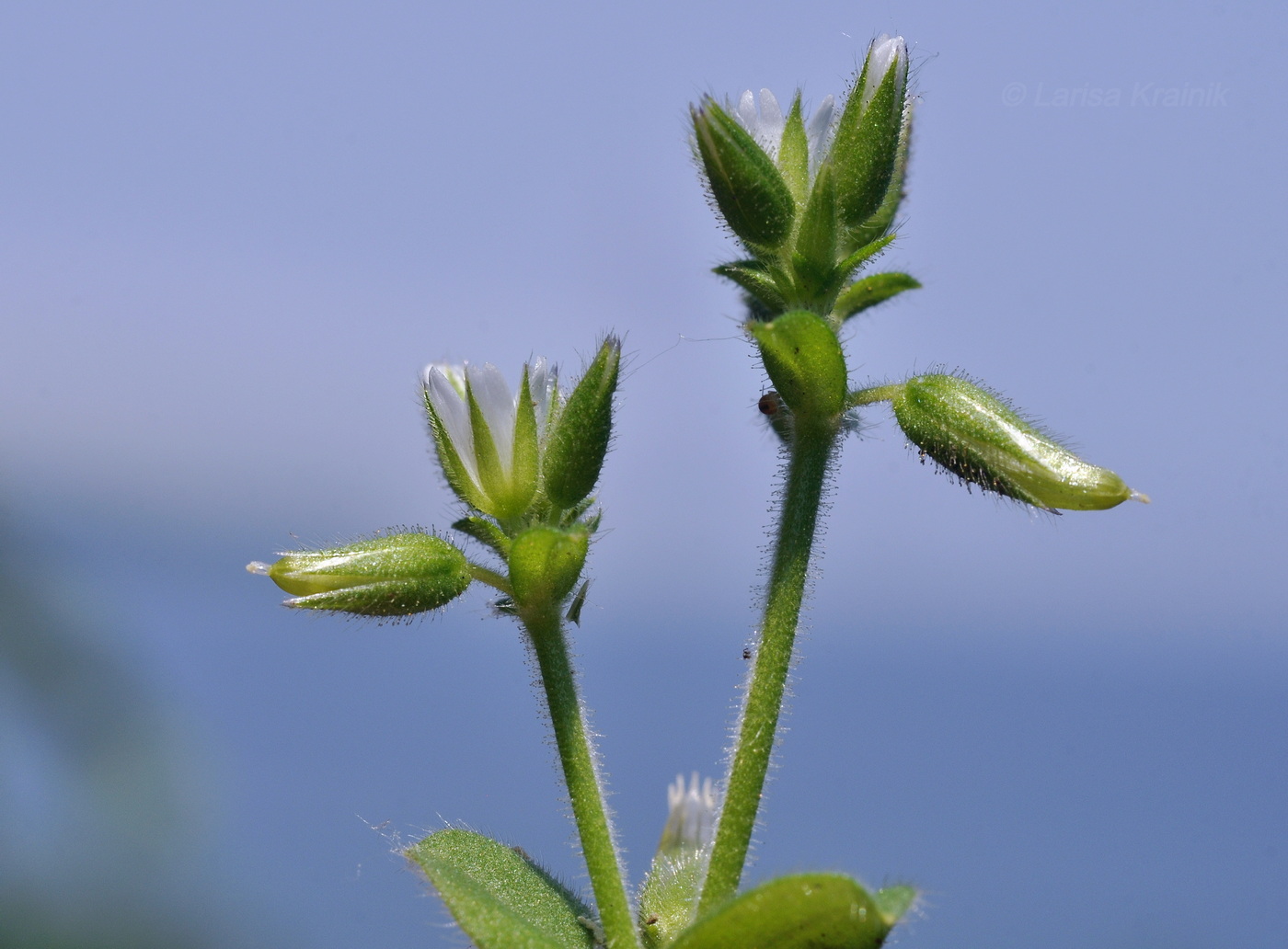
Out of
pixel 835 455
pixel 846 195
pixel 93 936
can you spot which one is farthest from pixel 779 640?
pixel 93 936

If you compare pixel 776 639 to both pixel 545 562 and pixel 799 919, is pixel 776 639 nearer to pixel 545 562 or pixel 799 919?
pixel 545 562

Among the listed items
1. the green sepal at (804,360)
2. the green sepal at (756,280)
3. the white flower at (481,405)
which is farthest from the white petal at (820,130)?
the white flower at (481,405)

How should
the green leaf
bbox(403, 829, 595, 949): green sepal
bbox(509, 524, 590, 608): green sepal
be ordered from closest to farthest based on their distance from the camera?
bbox(403, 829, 595, 949): green sepal < bbox(509, 524, 590, 608): green sepal < the green leaf

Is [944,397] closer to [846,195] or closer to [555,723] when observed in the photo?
[846,195]

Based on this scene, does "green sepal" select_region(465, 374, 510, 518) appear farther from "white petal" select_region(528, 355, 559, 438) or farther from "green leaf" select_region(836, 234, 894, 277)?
"green leaf" select_region(836, 234, 894, 277)

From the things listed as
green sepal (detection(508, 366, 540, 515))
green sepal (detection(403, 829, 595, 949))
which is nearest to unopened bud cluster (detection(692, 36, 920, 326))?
green sepal (detection(508, 366, 540, 515))

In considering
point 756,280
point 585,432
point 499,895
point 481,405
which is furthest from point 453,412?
point 499,895

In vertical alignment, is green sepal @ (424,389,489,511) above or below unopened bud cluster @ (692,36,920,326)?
below
